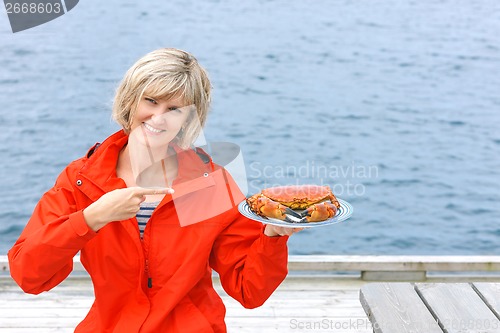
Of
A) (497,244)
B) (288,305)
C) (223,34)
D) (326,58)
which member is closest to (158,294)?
(288,305)

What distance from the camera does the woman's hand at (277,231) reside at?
2188 mm

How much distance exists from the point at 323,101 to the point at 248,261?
39.8 feet

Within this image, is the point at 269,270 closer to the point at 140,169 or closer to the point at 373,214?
the point at 140,169

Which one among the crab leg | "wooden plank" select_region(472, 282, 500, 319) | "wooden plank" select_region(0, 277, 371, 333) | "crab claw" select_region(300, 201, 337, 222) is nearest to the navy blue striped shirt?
the crab leg

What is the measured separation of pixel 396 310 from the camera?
2.56m

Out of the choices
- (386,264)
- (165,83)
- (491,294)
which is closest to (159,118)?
(165,83)

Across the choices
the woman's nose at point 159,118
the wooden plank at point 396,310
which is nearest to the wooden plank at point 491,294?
the wooden plank at point 396,310

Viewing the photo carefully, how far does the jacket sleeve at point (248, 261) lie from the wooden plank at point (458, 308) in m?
0.56

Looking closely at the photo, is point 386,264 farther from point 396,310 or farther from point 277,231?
point 277,231

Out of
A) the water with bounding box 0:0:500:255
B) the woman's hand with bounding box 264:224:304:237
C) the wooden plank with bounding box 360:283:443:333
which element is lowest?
the water with bounding box 0:0:500:255

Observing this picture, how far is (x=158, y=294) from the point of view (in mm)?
2404

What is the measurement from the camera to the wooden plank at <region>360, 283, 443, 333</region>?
2.45 meters

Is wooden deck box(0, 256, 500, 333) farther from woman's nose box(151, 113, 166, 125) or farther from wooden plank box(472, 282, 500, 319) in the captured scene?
woman's nose box(151, 113, 166, 125)

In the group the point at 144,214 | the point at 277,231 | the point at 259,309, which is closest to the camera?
the point at 277,231
